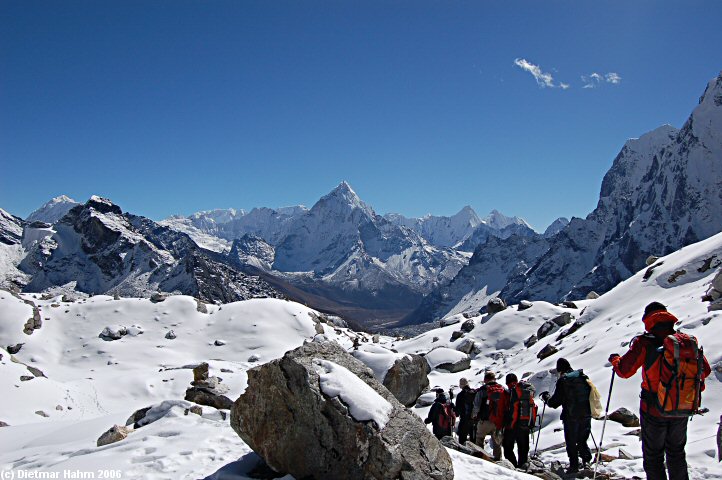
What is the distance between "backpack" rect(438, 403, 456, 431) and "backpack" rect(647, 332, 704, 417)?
8554 mm

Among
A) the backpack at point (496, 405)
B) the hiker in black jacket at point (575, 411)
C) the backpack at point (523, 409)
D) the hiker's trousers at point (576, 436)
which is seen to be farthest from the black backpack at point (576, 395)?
the backpack at point (496, 405)

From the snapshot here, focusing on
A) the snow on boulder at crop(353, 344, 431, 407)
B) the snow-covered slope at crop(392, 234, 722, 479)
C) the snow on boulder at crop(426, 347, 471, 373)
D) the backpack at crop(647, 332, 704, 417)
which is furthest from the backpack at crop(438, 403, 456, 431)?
the snow on boulder at crop(426, 347, 471, 373)

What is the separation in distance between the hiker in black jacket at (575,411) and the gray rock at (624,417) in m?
5.00

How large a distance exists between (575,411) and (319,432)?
23.5ft

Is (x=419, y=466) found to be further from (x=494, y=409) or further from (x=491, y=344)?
(x=491, y=344)

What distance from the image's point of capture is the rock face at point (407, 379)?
96.4 feet

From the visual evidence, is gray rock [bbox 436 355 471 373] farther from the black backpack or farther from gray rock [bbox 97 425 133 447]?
gray rock [bbox 97 425 133 447]

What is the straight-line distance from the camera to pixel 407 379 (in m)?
30.0

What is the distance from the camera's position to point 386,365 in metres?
30.2

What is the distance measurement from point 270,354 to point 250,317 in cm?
866

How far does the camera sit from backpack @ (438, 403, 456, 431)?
15.3 meters

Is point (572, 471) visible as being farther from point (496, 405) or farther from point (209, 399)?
point (209, 399)

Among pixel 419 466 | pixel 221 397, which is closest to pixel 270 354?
pixel 221 397

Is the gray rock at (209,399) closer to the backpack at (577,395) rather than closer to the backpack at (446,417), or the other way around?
the backpack at (446,417)
